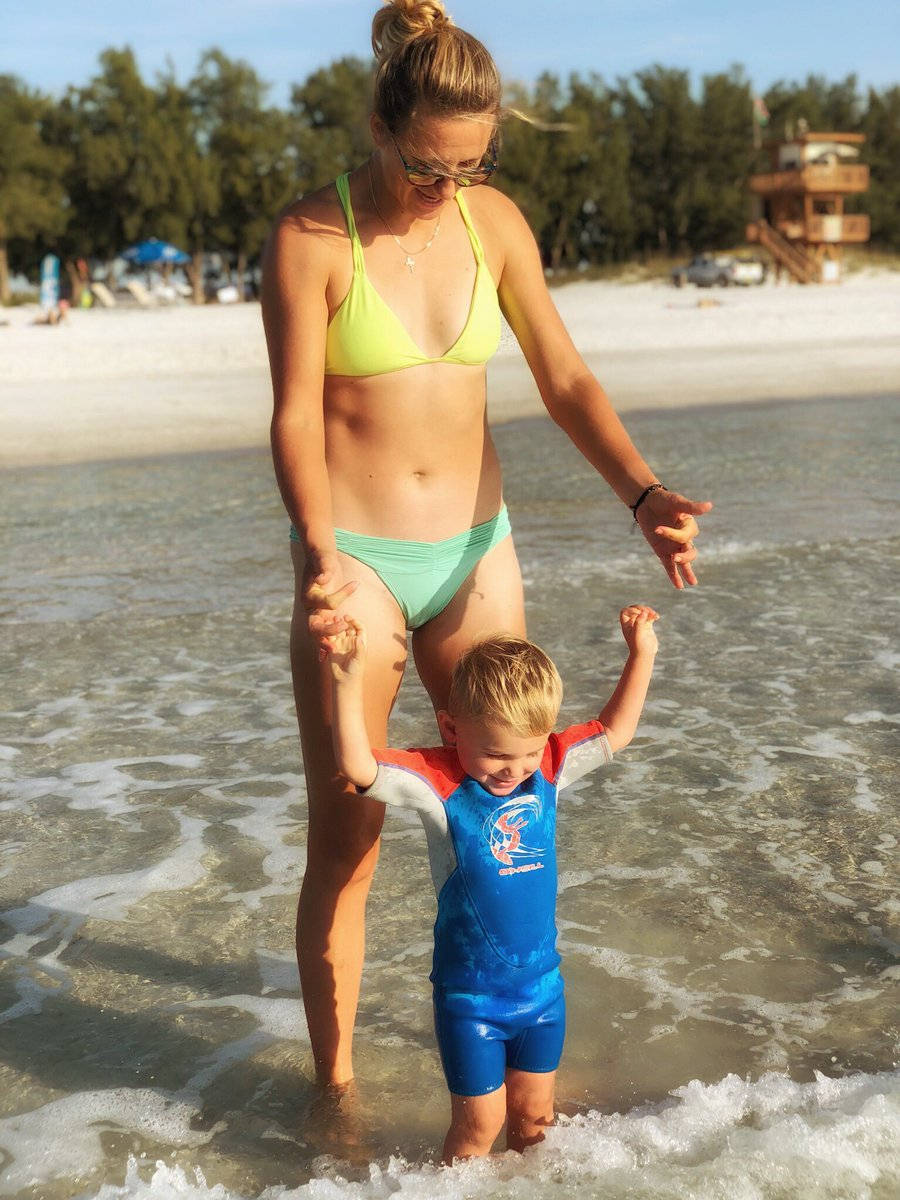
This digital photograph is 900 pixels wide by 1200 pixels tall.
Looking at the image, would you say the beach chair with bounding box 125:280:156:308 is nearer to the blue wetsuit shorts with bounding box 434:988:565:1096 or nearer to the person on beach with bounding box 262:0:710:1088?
the person on beach with bounding box 262:0:710:1088

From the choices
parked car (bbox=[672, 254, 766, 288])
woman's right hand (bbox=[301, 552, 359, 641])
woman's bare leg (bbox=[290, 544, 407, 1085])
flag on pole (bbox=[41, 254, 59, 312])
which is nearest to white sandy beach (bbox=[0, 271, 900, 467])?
flag on pole (bbox=[41, 254, 59, 312])

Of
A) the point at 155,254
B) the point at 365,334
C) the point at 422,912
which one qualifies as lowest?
the point at 155,254

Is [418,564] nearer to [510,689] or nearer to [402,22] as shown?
[510,689]

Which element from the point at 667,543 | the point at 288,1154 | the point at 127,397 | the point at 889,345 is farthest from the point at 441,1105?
the point at 889,345

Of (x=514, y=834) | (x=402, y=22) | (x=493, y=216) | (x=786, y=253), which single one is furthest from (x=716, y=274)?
(x=514, y=834)

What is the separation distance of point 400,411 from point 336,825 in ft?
2.83

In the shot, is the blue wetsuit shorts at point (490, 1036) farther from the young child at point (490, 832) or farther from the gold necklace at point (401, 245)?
the gold necklace at point (401, 245)

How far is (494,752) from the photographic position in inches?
100

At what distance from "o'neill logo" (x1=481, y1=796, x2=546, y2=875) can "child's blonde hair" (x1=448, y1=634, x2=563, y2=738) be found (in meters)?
0.18

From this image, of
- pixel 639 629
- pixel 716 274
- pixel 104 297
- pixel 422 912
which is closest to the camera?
pixel 639 629

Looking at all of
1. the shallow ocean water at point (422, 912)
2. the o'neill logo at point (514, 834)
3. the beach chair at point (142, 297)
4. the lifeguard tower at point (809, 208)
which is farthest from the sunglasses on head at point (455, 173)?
the lifeguard tower at point (809, 208)

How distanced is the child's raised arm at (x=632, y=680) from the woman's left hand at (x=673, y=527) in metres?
0.11

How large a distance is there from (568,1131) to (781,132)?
6738 centimetres

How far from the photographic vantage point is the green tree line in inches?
2016
